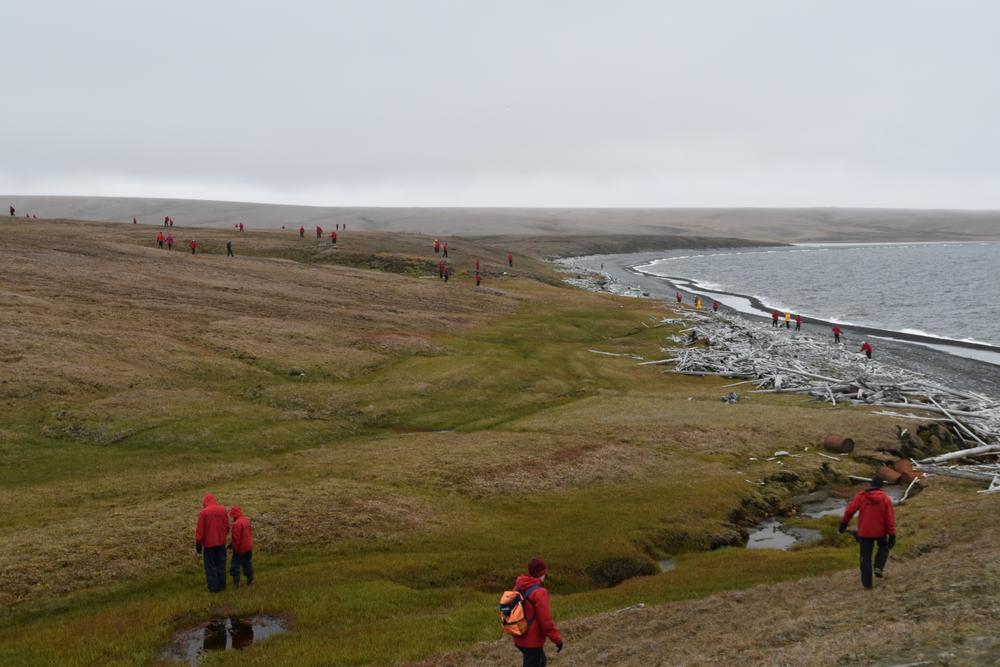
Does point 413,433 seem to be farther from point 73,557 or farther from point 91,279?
point 91,279

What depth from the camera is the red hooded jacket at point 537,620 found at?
13977 mm

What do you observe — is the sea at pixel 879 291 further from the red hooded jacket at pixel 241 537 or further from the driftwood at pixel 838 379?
the red hooded jacket at pixel 241 537

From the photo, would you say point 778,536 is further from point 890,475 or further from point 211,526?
point 211,526

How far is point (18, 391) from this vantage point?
137 feet

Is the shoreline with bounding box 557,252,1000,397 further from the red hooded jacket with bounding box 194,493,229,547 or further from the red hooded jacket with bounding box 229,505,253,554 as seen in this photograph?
the red hooded jacket with bounding box 194,493,229,547

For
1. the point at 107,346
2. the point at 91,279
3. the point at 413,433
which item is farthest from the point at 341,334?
the point at 91,279

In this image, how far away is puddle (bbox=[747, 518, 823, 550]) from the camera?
2930cm

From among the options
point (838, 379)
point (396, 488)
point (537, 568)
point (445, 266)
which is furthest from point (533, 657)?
point (445, 266)

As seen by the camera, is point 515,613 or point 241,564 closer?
point 515,613

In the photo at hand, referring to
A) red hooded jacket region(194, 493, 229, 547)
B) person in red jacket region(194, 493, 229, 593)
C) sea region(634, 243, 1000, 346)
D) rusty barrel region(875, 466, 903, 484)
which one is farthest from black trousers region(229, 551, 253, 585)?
sea region(634, 243, 1000, 346)

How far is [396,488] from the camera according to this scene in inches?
1278

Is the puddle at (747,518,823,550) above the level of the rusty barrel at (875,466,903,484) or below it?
below

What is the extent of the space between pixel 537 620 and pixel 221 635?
1040cm

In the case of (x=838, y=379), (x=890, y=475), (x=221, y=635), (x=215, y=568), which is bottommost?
(x=890, y=475)
